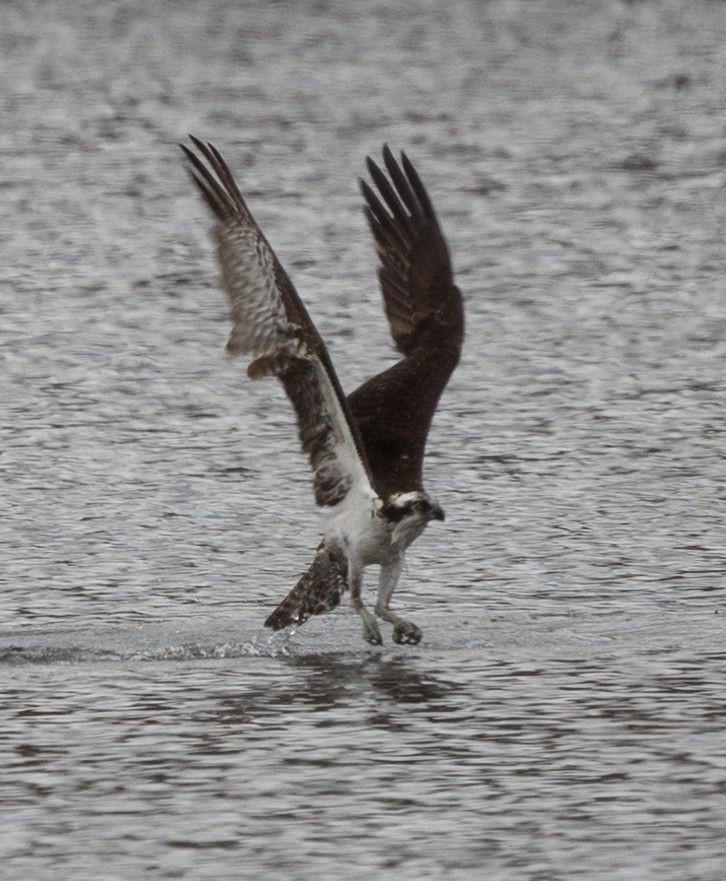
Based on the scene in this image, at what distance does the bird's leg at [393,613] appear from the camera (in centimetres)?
862

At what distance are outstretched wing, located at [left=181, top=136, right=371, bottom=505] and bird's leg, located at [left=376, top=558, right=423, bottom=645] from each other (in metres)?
0.52

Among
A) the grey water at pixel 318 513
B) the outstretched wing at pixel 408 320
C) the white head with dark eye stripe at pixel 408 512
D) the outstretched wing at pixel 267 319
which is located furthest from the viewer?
the outstretched wing at pixel 408 320

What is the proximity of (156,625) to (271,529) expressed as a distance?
4.95 ft

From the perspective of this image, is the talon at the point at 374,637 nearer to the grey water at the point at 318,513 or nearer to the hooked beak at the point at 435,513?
the grey water at the point at 318,513

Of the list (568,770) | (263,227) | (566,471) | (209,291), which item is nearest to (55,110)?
(263,227)

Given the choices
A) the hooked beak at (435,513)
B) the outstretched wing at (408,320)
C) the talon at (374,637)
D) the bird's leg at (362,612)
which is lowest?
the talon at (374,637)

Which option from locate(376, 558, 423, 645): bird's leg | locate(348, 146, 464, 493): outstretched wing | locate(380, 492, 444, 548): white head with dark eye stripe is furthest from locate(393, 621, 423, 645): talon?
locate(348, 146, 464, 493): outstretched wing

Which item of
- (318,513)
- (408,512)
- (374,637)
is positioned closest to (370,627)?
(374,637)

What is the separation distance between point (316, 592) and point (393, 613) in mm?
270

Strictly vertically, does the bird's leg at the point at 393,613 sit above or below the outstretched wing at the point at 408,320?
below

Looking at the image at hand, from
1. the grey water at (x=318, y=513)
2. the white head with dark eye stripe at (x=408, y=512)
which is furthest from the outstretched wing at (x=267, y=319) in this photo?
the grey water at (x=318, y=513)

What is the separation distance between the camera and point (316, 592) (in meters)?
8.85

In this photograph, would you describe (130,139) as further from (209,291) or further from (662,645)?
(662,645)

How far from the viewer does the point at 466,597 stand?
9.27 m
